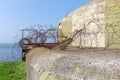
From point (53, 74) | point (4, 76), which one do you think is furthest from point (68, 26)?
point (53, 74)

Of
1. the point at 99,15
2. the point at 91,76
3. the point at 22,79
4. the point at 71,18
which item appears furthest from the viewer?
the point at 22,79

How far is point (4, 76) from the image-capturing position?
13.4 m

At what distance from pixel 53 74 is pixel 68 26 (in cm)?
793

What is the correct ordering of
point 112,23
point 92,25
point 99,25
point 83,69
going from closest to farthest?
1. point 83,69
2. point 112,23
3. point 99,25
4. point 92,25

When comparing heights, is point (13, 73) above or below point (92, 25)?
below

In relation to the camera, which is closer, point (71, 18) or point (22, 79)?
point (71, 18)

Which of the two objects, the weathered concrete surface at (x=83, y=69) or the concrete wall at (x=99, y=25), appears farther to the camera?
the concrete wall at (x=99, y=25)

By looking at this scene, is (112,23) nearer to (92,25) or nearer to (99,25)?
(99,25)

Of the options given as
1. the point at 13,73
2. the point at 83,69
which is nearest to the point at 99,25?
the point at 83,69

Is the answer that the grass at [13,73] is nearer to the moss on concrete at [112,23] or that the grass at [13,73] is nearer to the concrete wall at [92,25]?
the concrete wall at [92,25]

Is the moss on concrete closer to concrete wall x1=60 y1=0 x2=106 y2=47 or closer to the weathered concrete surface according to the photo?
concrete wall x1=60 y1=0 x2=106 y2=47

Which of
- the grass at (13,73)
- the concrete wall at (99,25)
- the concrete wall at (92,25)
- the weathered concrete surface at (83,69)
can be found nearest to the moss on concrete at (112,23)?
the concrete wall at (99,25)

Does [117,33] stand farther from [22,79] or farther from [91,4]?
[22,79]

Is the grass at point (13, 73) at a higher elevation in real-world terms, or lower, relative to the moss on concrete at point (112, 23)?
lower
